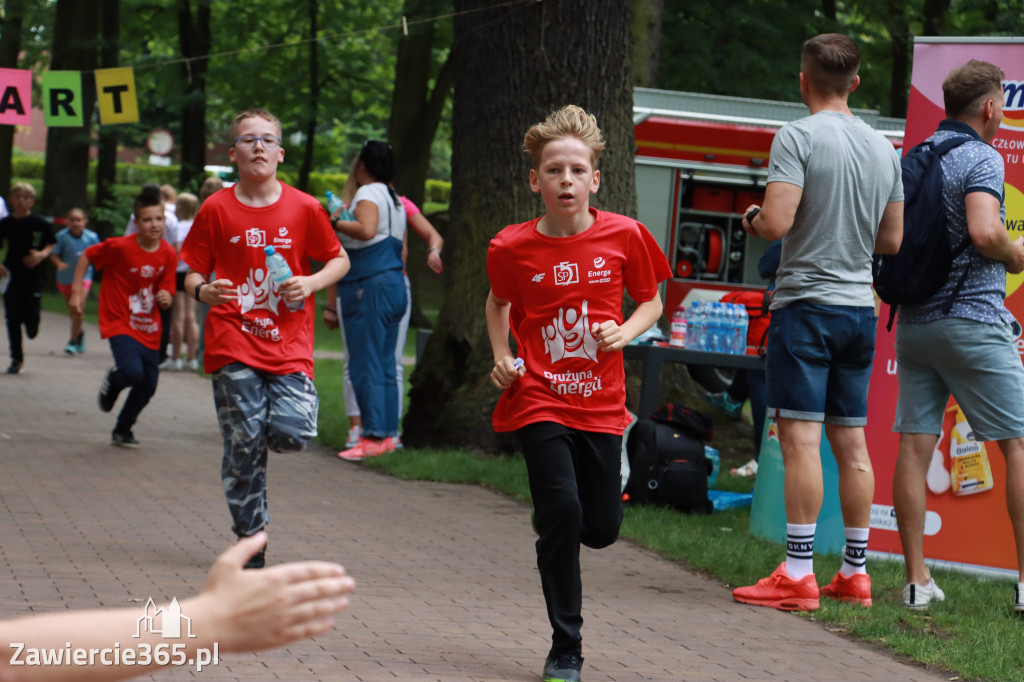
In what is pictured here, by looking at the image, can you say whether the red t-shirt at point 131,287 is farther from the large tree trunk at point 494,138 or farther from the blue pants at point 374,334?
the large tree trunk at point 494,138

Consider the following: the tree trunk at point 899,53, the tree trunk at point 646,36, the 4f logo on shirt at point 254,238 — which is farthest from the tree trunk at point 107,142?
the 4f logo on shirt at point 254,238

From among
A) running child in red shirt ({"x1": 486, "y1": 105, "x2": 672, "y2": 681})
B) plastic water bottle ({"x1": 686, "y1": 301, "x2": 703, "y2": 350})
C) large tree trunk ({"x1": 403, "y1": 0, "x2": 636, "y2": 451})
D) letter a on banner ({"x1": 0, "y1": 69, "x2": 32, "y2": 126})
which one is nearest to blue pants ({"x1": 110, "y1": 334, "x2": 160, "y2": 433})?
large tree trunk ({"x1": 403, "y1": 0, "x2": 636, "y2": 451})

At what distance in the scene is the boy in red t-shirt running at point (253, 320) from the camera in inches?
232

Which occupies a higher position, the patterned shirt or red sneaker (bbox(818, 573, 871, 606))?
the patterned shirt

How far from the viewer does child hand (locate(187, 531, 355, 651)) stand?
5.64ft

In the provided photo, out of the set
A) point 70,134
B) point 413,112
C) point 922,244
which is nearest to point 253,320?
point 922,244

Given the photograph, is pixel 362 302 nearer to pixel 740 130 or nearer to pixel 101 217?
pixel 740 130

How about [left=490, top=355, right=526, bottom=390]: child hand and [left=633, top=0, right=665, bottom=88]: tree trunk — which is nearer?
[left=490, top=355, right=526, bottom=390]: child hand

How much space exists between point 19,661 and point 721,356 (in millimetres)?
6466

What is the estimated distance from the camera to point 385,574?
603 centimetres

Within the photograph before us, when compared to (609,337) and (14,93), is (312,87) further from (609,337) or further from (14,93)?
(609,337)

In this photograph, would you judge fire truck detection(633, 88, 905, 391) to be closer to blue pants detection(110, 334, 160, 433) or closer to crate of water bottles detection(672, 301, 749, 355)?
blue pants detection(110, 334, 160, 433)

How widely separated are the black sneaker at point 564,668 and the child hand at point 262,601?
266cm

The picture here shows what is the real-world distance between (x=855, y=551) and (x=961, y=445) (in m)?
1.20
